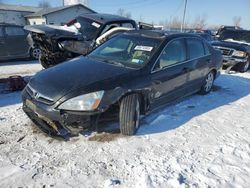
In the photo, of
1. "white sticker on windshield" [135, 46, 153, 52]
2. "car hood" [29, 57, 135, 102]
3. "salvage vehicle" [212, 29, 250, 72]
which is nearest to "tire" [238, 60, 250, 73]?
"salvage vehicle" [212, 29, 250, 72]

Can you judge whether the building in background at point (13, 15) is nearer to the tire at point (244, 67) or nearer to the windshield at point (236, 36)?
the windshield at point (236, 36)

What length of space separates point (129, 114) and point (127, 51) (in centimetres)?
138

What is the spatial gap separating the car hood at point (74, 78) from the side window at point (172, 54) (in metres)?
Result: 0.66

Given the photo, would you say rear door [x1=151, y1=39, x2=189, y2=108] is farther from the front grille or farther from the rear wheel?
the rear wheel

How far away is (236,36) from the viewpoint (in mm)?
12859

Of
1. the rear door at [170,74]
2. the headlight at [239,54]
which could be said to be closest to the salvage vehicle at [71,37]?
the rear door at [170,74]

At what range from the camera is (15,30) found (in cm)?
1141

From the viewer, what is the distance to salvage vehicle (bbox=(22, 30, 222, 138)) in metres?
3.62

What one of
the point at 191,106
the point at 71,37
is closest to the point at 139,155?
the point at 191,106

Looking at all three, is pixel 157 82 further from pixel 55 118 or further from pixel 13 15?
pixel 13 15

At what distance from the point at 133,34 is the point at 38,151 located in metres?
2.88

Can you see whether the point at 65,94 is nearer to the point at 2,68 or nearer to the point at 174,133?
the point at 174,133

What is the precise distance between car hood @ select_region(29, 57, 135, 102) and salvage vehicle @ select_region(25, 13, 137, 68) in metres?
2.77

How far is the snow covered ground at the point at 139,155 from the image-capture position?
10.4ft
